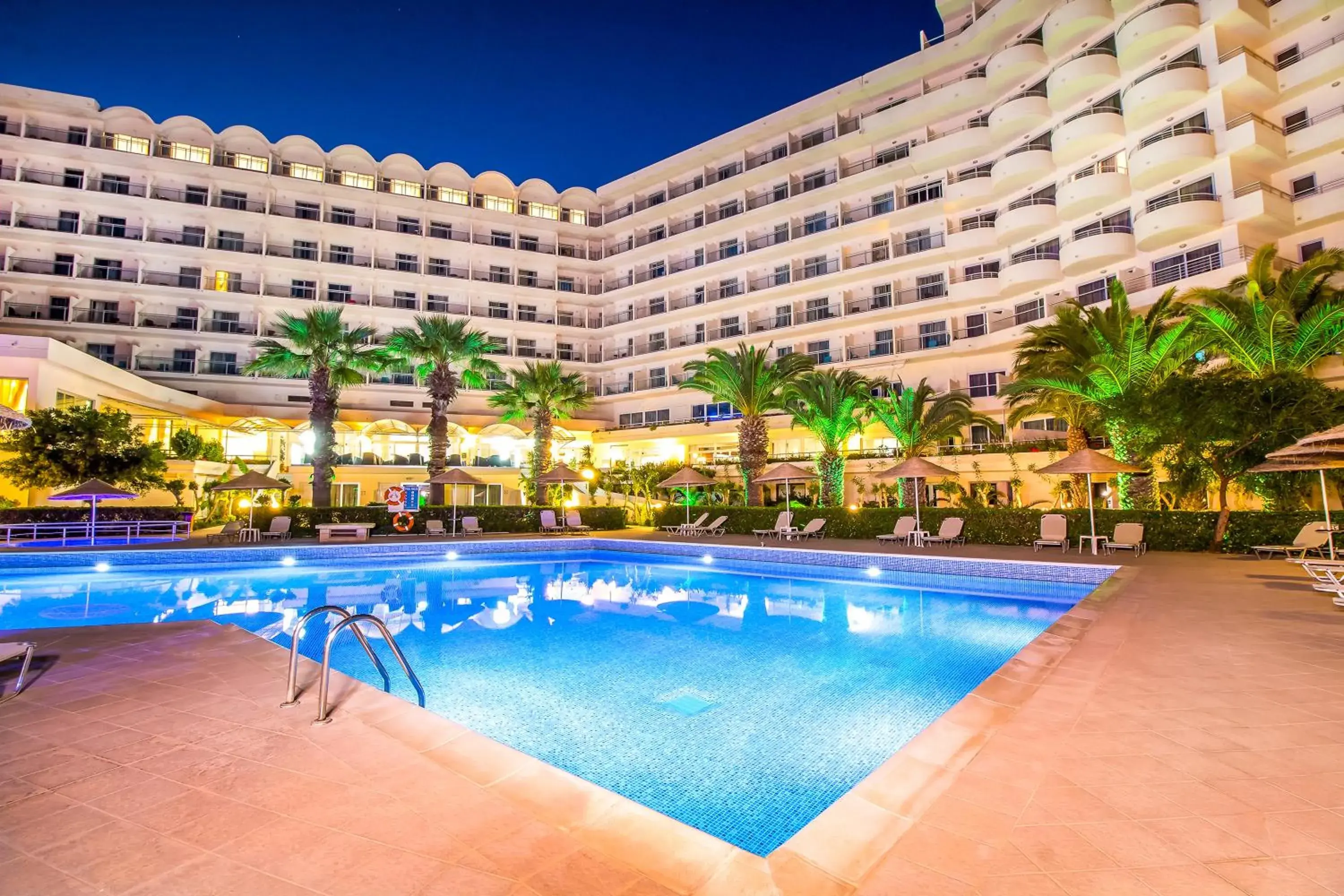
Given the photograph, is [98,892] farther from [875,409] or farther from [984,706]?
[875,409]

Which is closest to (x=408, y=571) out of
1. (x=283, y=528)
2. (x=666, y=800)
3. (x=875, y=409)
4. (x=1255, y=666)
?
(x=283, y=528)

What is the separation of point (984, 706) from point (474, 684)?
477cm

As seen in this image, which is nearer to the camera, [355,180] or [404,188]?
[355,180]

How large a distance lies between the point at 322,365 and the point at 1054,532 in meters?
22.7

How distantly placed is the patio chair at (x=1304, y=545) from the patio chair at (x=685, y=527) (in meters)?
14.1

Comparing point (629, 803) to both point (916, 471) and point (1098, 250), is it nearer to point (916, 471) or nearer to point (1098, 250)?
point (916, 471)

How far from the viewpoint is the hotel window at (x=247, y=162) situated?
36.8 m

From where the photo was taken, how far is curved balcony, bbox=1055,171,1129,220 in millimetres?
25125

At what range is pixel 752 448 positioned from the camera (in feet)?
77.3

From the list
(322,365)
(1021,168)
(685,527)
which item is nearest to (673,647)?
(685,527)

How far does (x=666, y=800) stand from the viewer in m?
4.25

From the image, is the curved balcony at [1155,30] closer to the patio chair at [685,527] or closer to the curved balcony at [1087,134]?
the curved balcony at [1087,134]

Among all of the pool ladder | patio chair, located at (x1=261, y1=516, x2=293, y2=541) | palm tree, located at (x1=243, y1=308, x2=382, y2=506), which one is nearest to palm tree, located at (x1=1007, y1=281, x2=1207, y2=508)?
the pool ladder

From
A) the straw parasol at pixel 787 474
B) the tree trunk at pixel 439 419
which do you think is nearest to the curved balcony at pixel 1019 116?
the straw parasol at pixel 787 474
